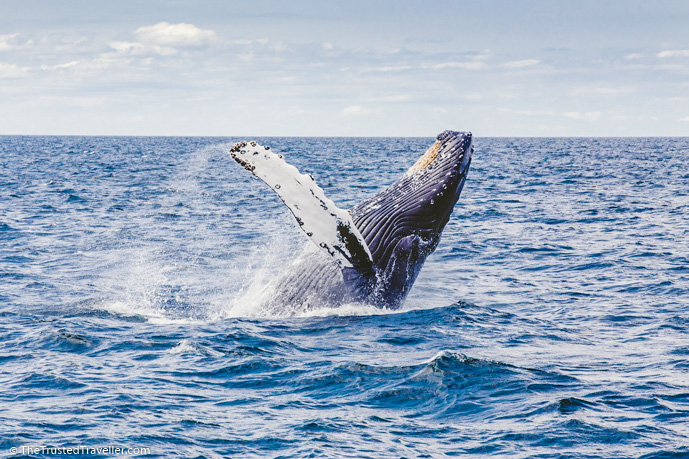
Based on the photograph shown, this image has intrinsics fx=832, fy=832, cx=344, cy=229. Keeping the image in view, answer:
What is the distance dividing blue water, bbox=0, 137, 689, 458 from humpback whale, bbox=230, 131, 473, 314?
342 millimetres

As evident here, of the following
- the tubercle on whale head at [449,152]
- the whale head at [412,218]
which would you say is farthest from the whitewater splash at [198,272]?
the tubercle on whale head at [449,152]

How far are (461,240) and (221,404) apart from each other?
1372 centimetres

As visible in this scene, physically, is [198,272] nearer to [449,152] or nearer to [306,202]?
[449,152]

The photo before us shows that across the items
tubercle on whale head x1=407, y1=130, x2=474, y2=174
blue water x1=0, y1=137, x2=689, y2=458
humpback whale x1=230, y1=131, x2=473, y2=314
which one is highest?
tubercle on whale head x1=407, y1=130, x2=474, y2=174

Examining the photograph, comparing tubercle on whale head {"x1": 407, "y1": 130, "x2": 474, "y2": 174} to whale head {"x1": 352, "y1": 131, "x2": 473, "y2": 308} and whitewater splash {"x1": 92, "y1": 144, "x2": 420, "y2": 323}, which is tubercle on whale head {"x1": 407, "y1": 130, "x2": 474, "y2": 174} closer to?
whale head {"x1": 352, "y1": 131, "x2": 473, "y2": 308}

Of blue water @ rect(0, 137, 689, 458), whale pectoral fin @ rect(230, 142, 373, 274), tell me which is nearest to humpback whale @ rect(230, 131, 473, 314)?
whale pectoral fin @ rect(230, 142, 373, 274)

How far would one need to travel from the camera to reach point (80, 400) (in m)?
8.04

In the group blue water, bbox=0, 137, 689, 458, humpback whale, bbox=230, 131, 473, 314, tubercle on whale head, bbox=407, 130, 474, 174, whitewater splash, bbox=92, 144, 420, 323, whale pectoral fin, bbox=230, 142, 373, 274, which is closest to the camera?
blue water, bbox=0, 137, 689, 458

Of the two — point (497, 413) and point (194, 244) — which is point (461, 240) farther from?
point (497, 413)

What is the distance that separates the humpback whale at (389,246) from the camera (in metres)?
10.1

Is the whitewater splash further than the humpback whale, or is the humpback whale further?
the whitewater splash

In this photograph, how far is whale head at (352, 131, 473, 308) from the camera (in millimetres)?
10188

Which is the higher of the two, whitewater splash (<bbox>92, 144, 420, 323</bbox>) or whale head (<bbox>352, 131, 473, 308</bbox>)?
whale head (<bbox>352, 131, 473, 308</bbox>)

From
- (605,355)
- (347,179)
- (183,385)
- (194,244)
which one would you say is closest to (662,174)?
(347,179)
